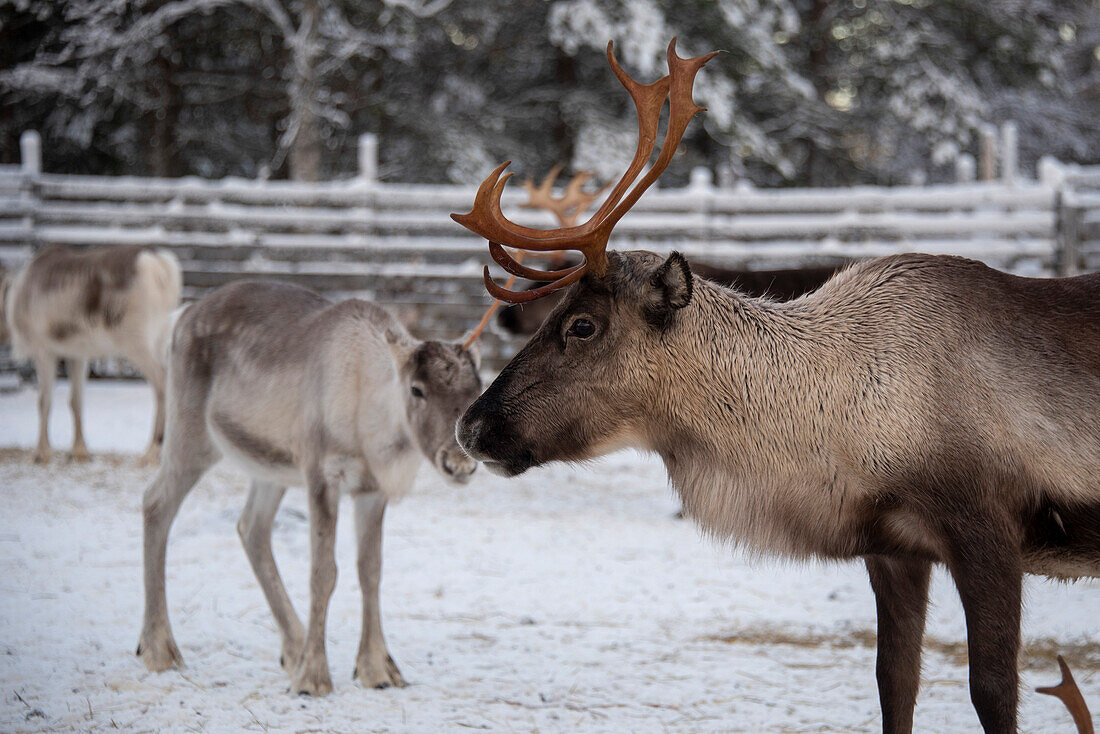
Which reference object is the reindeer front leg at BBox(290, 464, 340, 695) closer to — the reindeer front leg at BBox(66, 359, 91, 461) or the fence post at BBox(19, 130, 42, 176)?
the reindeer front leg at BBox(66, 359, 91, 461)

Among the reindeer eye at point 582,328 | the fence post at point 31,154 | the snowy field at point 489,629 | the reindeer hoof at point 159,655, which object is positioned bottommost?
the snowy field at point 489,629

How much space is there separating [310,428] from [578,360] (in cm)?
165

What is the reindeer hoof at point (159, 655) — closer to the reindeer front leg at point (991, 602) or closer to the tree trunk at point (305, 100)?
the reindeer front leg at point (991, 602)

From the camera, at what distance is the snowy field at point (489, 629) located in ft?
12.3

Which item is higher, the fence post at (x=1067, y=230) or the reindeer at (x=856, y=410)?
the fence post at (x=1067, y=230)

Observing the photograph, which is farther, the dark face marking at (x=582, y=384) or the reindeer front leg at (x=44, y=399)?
the reindeer front leg at (x=44, y=399)

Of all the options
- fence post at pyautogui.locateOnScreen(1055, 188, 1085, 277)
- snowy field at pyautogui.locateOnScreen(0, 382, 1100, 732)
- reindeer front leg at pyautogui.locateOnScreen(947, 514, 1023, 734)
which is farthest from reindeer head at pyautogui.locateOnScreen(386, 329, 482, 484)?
fence post at pyautogui.locateOnScreen(1055, 188, 1085, 277)

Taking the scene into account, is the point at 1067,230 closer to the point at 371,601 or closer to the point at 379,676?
the point at 371,601

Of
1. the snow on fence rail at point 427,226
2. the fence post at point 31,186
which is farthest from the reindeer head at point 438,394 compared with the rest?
the fence post at point 31,186

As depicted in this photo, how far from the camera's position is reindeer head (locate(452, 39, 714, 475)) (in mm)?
3004

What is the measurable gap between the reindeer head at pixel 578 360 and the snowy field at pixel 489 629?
0.68 m

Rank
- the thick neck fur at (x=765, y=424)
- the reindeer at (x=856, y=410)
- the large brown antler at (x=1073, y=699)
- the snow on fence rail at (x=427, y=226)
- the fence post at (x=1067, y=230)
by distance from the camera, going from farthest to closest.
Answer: the snow on fence rail at (x=427, y=226)
the fence post at (x=1067, y=230)
the thick neck fur at (x=765, y=424)
the reindeer at (x=856, y=410)
the large brown antler at (x=1073, y=699)

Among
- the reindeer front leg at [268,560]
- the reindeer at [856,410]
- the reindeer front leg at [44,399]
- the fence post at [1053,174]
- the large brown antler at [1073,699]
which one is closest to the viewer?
the large brown antler at [1073,699]

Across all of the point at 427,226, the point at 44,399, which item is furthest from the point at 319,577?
the point at 427,226
